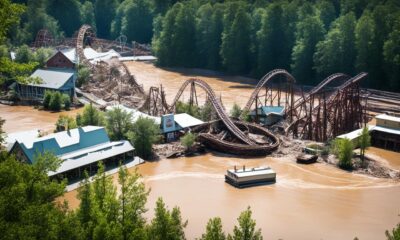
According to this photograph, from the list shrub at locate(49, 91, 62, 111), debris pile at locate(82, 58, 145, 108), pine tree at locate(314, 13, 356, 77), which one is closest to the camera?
shrub at locate(49, 91, 62, 111)

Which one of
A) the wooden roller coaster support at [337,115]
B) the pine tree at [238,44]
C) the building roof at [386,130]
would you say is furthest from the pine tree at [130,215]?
the pine tree at [238,44]

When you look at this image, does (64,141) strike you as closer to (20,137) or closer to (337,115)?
Answer: (20,137)

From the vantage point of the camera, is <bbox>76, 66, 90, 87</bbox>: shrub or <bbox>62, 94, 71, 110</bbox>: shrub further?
<bbox>76, 66, 90, 87</bbox>: shrub

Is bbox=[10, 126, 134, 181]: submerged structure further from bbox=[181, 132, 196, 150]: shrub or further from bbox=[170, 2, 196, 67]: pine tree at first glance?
bbox=[170, 2, 196, 67]: pine tree

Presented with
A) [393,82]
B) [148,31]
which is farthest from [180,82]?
[148,31]

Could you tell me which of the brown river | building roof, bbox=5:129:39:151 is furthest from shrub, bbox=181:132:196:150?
building roof, bbox=5:129:39:151

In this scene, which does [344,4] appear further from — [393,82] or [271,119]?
[271,119]

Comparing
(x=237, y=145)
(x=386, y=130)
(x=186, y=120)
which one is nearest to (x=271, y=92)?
(x=186, y=120)

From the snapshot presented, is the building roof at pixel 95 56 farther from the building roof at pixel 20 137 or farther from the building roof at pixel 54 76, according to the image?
the building roof at pixel 20 137
